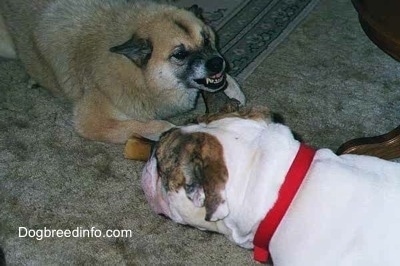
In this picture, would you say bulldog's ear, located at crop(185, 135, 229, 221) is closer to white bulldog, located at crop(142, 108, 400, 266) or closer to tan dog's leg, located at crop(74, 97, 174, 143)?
white bulldog, located at crop(142, 108, 400, 266)

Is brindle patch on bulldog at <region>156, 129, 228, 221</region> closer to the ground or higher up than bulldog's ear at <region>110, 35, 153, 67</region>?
higher up

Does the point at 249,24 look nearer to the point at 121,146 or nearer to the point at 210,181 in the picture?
the point at 121,146

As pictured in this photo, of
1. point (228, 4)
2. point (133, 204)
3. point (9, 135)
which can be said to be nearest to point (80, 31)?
point (9, 135)

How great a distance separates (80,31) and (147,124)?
16.6 inches

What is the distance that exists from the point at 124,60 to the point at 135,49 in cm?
12

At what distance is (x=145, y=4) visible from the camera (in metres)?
2.25

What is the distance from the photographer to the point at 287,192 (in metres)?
1.32

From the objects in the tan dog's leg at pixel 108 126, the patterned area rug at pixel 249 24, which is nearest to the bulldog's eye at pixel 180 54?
the tan dog's leg at pixel 108 126

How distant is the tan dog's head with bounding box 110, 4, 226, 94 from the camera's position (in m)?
2.09

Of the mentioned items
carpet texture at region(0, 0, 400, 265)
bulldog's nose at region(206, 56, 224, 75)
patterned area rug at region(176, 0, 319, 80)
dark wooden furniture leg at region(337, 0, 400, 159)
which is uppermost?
dark wooden furniture leg at region(337, 0, 400, 159)

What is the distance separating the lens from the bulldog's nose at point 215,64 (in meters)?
2.15

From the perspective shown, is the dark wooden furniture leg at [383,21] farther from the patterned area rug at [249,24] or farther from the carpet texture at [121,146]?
the patterned area rug at [249,24]

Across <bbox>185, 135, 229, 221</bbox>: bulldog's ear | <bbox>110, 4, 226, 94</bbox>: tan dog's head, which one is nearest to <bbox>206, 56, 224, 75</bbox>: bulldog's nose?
<bbox>110, 4, 226, 94</bbox>: tan dog's head

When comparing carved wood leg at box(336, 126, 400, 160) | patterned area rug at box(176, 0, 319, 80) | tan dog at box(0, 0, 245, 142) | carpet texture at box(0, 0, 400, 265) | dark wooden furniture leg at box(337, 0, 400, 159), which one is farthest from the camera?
patterned area rug at box(176, 0, 319, 80)
